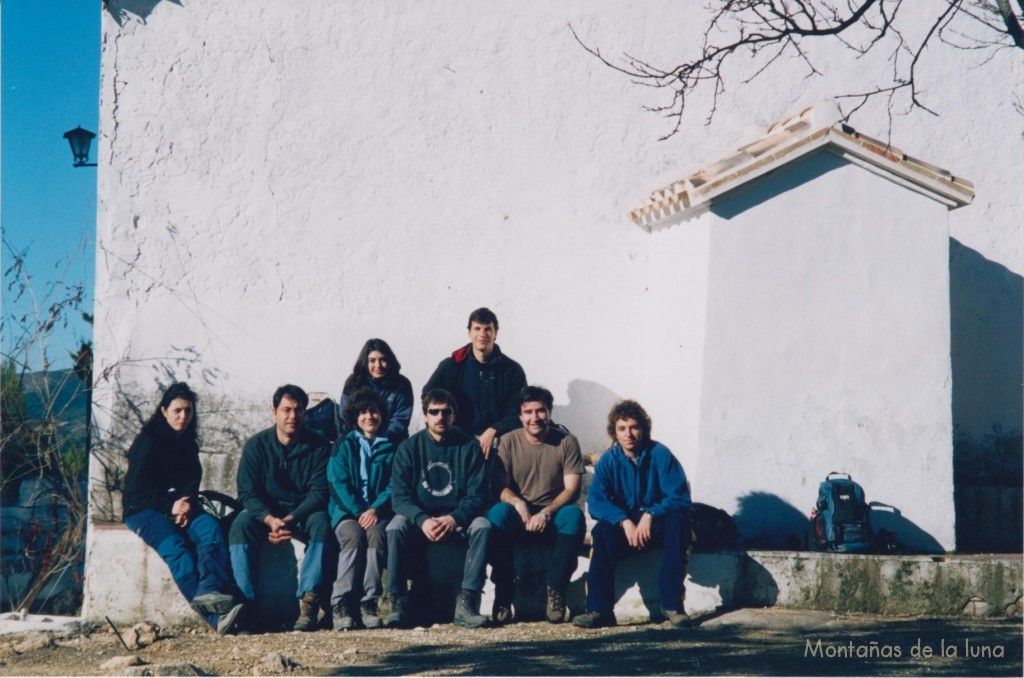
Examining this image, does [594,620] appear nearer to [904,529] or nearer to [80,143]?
[904,529]

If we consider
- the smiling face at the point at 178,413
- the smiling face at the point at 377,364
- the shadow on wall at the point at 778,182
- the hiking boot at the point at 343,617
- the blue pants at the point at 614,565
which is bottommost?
the hiking boot at the point at 343,617

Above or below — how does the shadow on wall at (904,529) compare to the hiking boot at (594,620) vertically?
above

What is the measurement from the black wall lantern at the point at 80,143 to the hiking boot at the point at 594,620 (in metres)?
5.08

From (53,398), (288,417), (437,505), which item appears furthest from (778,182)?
(53,398)

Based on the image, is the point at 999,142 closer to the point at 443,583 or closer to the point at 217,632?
the point at 443,583

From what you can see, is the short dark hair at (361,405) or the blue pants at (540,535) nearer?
the blue pants at (540,535)

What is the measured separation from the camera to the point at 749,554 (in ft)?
22.5

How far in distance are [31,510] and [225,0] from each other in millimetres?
3997

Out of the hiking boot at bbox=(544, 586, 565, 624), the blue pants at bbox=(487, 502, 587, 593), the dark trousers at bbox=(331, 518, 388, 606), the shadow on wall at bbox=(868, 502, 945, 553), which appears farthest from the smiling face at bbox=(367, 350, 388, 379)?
the shadow on wall at bbox=(868, 502, 945, 553)

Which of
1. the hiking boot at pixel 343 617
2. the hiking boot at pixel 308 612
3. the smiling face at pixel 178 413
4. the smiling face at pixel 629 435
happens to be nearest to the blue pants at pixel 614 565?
the smiling face at pixel 629 435

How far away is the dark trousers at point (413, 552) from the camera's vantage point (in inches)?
256

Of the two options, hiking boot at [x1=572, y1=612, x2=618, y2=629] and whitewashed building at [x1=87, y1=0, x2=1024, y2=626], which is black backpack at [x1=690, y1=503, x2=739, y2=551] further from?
hiking boot at [x1=572, y1=612, x2=618, y2=629]

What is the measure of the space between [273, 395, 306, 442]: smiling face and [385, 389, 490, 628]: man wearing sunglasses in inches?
27.0

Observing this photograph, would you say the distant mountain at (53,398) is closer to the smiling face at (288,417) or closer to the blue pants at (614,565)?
the smiling face at (288,417)
